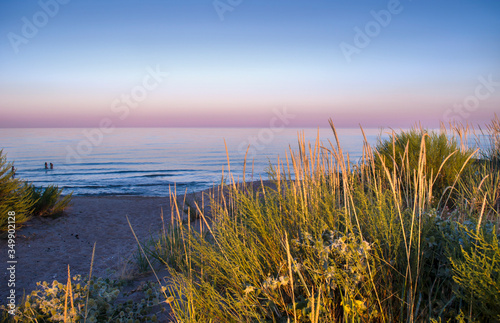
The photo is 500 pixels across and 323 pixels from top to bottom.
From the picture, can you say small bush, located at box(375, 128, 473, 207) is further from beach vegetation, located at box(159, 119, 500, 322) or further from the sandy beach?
the sandy beach

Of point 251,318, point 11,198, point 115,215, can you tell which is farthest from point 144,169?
point 251,318

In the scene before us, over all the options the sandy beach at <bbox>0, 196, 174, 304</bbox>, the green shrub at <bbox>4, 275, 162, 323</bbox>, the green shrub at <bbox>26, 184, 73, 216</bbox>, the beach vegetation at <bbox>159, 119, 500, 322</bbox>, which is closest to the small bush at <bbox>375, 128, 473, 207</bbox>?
the beach vegetation at <bbox>159, 119, 500, 322</bbox>

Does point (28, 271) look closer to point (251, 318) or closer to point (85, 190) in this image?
point (251, 318)

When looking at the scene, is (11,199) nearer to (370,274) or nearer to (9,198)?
(9,198)

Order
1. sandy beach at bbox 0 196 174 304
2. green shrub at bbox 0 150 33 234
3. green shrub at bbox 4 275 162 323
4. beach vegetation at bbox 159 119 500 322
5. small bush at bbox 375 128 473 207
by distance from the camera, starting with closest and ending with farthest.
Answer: beach vegetation at bbox 159 119 500 322 < green shrub at bbox 4 275 162 323 < sandy beach at bbox 0 196 174 304 < small bush at bbox 375 128 473 207 < green shrub at bbox 0 150 33 234

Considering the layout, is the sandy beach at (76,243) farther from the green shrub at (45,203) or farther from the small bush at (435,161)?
the small bush at (435,161)

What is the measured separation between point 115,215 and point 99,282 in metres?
7.18

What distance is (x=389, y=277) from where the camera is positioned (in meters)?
1.88

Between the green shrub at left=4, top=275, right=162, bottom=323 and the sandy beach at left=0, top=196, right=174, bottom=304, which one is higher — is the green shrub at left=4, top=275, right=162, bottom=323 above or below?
above

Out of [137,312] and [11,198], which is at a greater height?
[11,198]

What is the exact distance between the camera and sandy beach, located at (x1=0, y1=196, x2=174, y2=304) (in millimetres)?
4802

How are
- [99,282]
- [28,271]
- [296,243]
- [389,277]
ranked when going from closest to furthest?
[389,277]
[296,243]
[99,282]
[28,271]

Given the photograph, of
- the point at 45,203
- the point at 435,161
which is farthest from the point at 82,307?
the point at 45,203

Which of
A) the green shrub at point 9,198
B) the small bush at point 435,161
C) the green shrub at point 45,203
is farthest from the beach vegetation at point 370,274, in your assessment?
the green shrub at point 45,203
